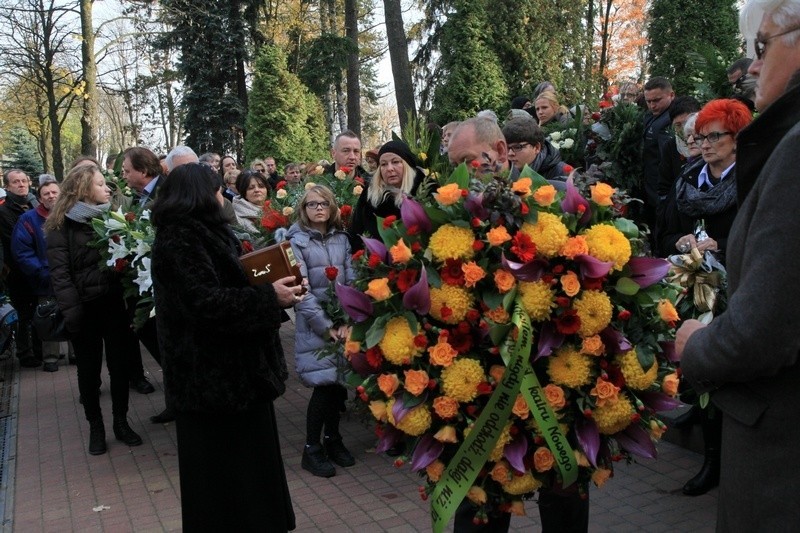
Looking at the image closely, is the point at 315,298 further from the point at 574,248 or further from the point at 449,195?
the point at 574,248

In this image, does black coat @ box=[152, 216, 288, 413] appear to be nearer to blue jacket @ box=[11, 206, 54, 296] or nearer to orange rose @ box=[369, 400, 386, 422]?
orange rose @ box=[369, 400, 386, 422]

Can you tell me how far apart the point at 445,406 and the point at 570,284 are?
1.84 ft

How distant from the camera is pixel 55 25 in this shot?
23922 millimetres

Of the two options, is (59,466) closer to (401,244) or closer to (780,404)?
(401,244)

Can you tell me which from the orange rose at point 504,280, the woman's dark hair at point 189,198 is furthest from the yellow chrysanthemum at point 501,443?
the woman's dark hair at point 189,198

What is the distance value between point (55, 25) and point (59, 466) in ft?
73.2

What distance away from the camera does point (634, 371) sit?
2.41 meters

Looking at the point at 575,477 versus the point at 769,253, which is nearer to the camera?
the point at 769,253

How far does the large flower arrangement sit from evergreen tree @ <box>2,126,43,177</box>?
111 ft

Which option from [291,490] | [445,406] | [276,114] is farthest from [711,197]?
[276,114]

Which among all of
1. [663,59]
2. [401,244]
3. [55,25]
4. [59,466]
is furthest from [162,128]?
[401,244]

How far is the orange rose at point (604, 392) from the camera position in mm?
2348

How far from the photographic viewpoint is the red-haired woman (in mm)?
4117

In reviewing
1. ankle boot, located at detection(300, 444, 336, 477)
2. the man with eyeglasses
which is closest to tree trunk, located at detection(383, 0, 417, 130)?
ankle boot, located at detection(300, 444, 336, 477)
